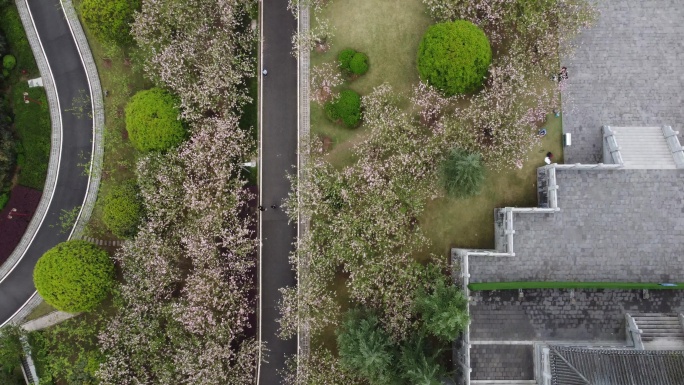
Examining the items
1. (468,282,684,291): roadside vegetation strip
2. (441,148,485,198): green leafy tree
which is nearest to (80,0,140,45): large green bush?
(441,148,485,198): green leafy tree

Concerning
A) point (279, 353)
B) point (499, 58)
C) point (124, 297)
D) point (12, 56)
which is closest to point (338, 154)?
point (499, 58)

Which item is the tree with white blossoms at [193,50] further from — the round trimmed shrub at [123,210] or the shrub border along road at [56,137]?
the shrub border along road at [56,137]

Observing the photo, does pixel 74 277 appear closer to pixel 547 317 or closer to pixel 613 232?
pixel 547 317

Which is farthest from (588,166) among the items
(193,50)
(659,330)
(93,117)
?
(93,117)

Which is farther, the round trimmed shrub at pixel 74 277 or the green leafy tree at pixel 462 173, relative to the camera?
the round trimmed shrub at pixel 74 277

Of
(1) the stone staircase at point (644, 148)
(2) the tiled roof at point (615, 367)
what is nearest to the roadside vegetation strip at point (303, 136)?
(2) the tiled roof at point (615, 367)
